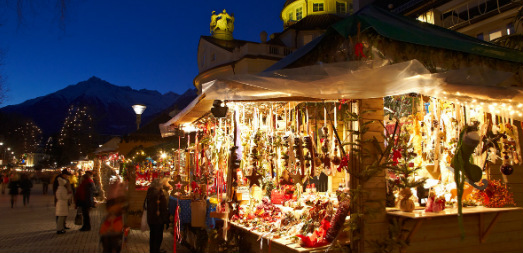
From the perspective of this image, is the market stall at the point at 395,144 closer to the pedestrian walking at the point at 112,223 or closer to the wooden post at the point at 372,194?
the wooden post at the point at 372,194

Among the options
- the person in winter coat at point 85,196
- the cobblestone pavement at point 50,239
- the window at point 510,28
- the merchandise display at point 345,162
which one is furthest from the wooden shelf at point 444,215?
the person in winter coat at point 85,196

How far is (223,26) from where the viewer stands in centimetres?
3409

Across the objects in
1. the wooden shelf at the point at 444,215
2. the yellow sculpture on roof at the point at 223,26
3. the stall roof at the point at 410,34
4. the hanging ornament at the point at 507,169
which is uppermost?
the yellow sculpture on roof at the point at 223,26

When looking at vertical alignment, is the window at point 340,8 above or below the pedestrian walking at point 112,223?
above

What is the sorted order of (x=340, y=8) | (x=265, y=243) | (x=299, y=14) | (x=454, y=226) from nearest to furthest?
(x=454, y=226) < (x=265, y=243) < (x=340, y=8) < (x=299, y=14)

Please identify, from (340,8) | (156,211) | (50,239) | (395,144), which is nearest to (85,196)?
(50,239)

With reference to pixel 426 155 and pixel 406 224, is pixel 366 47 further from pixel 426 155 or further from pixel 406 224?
pixel 426 155

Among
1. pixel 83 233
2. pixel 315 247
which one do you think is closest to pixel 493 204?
pixel 315 247

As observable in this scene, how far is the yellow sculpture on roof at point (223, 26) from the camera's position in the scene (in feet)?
112

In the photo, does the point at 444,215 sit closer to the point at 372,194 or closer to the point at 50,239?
the point at 372,194

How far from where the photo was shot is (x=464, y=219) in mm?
5633

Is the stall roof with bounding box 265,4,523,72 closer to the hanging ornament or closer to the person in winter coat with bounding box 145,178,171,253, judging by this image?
the hanging ornament

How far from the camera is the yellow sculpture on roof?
34000mm

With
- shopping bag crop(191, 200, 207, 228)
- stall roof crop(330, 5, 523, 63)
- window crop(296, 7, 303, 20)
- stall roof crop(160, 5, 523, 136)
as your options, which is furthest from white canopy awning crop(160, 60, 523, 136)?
window crop(296, 7, 303, 20)
